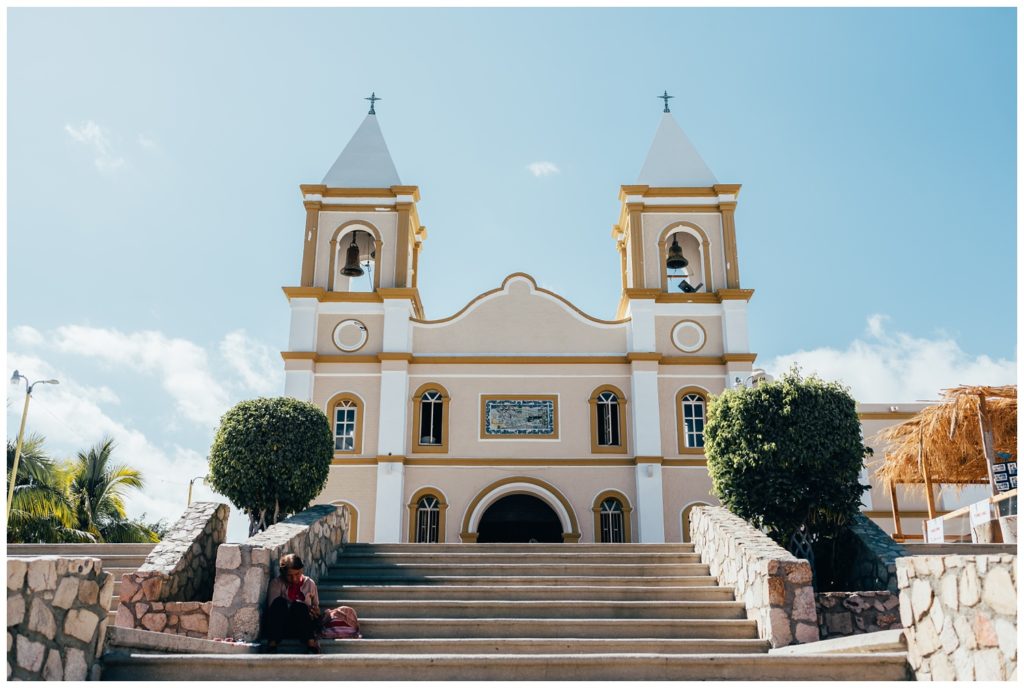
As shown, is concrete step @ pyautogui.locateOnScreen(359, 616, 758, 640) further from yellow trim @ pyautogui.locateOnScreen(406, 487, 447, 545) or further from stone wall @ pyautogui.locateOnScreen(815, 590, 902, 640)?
yellow trim @ pyautogui.locateOnScreen(406, 487, 447, 545)

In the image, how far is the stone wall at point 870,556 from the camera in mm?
9109

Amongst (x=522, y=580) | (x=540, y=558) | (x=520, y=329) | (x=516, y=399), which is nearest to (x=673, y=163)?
(x=520, y=329)

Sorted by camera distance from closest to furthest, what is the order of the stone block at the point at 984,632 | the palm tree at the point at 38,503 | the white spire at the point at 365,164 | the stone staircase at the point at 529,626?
the stone block at the point at 984,632 < the stone staircase at the point at 529,626 < the palm tree at the point at 38,503 < the white spire at the point at 365,164

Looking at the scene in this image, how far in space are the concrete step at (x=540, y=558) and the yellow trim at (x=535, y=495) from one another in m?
7.68

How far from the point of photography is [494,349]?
1998 centimetres

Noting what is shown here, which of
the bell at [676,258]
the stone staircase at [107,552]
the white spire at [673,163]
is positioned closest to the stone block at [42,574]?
the stone staircase at [107,552]

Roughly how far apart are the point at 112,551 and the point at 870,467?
55.4ft

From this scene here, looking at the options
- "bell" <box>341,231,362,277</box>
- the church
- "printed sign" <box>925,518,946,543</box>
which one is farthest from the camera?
"bell" <box>341,231,362,277</box>

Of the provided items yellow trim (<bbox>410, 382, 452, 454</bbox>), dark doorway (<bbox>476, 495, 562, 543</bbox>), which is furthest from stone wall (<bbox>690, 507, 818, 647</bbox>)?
dark doorway (<bbox>476, 495, 562, 543</bbox>)

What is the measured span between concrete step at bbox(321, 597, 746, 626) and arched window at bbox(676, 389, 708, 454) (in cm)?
1074

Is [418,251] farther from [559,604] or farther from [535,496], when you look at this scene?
[559,604]

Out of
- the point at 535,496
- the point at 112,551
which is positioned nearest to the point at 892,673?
the point at 112,551

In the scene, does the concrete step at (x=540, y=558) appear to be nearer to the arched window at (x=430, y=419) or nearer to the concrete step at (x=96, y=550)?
the concrete step at (x=96, y=550)

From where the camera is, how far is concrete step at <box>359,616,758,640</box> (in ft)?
25.9
